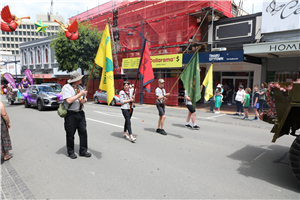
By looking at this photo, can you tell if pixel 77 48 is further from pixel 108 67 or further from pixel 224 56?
pixel 108 67

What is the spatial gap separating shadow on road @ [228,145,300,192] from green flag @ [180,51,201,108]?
201cm

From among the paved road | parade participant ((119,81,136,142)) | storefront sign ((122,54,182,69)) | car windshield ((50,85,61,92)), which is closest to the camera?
the paved road

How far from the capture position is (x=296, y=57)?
13.1 metres

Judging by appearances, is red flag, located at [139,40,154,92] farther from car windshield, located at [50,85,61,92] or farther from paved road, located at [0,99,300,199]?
car windshield, located at [50,85,61,92]

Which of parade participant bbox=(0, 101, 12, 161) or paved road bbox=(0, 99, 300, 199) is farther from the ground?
parade participant bbox=(0, 101, 12, 161)

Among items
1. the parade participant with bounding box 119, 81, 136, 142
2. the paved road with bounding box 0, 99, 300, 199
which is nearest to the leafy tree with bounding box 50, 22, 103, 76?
the paved road with bounding box 0, 99, 300, 199

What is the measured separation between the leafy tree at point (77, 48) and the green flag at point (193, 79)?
1544cm

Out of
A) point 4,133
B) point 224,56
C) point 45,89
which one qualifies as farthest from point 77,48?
point 4,133

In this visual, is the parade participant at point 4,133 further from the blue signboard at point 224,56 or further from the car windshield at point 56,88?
the blue signboard at point 224,56

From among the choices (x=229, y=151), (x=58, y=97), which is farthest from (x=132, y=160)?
(x=58, y=97)

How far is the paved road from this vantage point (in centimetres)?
340

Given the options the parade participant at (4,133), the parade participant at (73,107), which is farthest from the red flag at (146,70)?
the parade participant at (4,133)

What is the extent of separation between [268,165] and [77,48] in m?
18.7

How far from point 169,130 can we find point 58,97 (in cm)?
815
